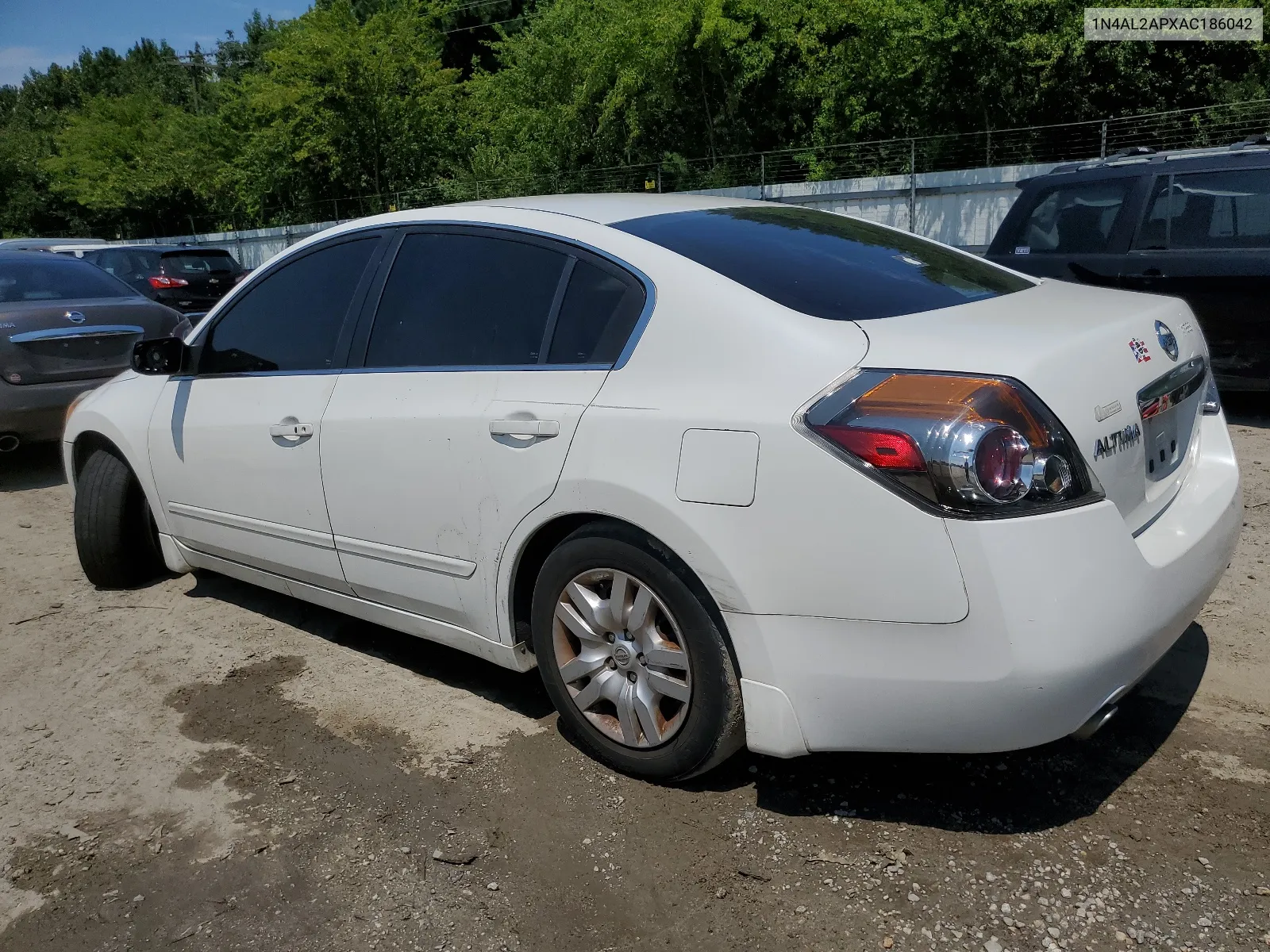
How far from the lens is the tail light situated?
7.26 ft

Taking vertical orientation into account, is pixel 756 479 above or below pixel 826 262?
below

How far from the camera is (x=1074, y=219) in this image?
7000mm

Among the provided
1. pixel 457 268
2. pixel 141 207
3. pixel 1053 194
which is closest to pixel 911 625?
pixel 457 268

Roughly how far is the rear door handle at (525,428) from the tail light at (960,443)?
0.78 metres

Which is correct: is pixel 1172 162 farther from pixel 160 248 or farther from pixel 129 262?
pixel 129 262

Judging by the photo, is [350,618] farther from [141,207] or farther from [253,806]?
[141,207]

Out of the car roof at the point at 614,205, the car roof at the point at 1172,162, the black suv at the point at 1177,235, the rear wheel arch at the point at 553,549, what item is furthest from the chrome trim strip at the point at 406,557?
the car roof at the point at 1172,162

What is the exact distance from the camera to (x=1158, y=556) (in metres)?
2.48

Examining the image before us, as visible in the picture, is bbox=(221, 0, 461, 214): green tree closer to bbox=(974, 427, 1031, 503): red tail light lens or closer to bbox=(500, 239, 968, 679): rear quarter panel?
bbox=(500, 239, 968, 679): rear quarter panel

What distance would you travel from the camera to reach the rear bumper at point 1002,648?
2197 mm

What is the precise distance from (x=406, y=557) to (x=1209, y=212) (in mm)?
5681

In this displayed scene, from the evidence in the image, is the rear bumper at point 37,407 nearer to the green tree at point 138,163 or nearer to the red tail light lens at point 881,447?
the red tail light lens at point 881,447

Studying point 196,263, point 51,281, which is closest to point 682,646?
point 51,281

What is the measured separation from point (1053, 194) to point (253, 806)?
636 centimetres
